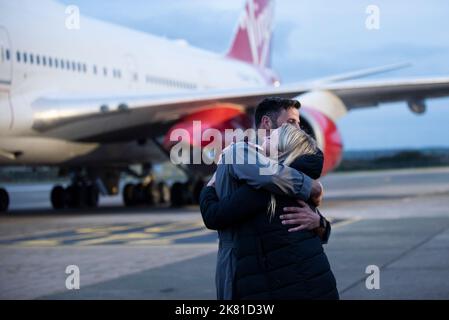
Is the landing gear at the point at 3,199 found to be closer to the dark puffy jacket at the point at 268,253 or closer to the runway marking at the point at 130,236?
the runway marking at the point at 130,236

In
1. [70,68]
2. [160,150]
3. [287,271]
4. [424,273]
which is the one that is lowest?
[424,273]

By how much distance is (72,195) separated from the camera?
16406 mm

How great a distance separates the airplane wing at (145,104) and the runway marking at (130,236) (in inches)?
94.6

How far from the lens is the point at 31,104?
492 inches

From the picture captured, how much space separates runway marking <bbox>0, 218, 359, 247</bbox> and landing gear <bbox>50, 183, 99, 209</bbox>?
5310 mm

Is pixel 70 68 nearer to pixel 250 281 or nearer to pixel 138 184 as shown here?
pixel 138 184

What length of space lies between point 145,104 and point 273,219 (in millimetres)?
10388

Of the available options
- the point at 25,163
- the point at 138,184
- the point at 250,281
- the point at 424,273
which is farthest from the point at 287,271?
the point at 138,184

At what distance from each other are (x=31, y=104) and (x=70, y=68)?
1.54 metres

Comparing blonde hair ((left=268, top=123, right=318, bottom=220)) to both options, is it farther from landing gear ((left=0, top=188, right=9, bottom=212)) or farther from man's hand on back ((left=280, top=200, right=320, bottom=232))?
landing gear ((left=0, top=188, right=9, bottom=212))

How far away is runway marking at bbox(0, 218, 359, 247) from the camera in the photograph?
8920mm


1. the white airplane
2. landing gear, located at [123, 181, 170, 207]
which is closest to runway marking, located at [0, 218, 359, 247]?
the white airplane

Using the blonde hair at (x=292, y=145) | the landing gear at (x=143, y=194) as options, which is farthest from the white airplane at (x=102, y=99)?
the blonde hair at (x=292, y=145)
